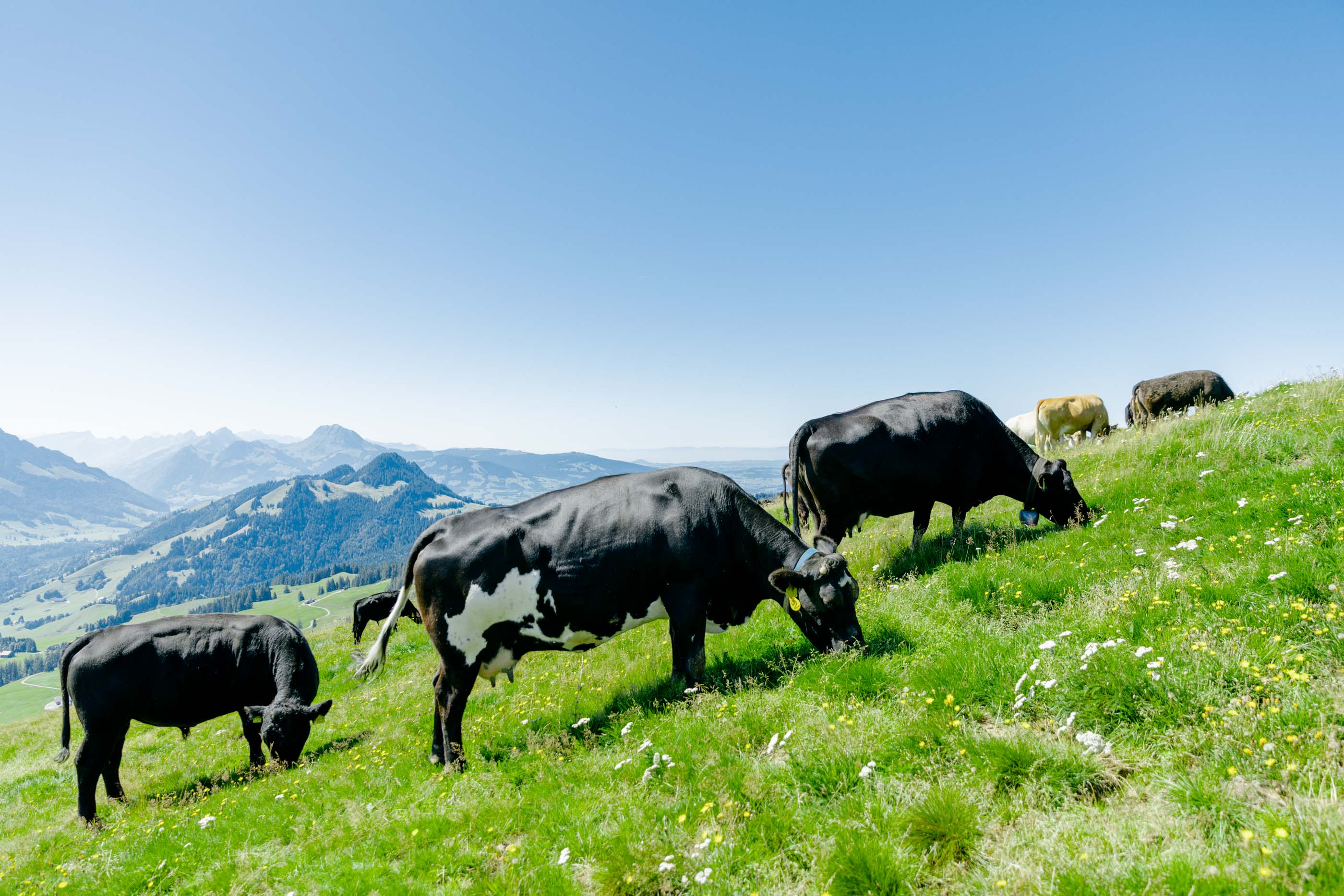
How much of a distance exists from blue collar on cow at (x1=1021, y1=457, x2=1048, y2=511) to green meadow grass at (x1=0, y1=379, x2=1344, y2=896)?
968 mm

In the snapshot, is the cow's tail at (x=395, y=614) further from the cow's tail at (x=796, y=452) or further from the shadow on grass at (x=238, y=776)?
the cow's tail at (x=796, y=452)

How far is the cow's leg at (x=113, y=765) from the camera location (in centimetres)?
1075

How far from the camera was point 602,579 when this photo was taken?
8227 mm

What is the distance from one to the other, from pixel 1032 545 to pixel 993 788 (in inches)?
252

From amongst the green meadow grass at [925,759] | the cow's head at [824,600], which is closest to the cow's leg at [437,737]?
the green meadow grass at [925,759]

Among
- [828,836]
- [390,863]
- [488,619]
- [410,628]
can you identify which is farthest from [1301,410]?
[410,628]

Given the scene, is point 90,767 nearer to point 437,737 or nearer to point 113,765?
point 113,765

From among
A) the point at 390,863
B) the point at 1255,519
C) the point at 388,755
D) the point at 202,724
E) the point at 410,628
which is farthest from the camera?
the point at 410,628

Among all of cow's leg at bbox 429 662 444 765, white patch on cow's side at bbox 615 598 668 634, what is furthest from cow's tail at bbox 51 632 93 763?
white patch on cow's side at bbox 615 598 668 634

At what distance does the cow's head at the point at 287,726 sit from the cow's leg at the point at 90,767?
2516 millimetres

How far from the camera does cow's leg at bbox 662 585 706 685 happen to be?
8.20 m

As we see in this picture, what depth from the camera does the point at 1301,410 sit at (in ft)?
41.0

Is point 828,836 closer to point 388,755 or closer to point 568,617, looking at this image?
point 568,617

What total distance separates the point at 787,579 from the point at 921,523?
5.07 meters
